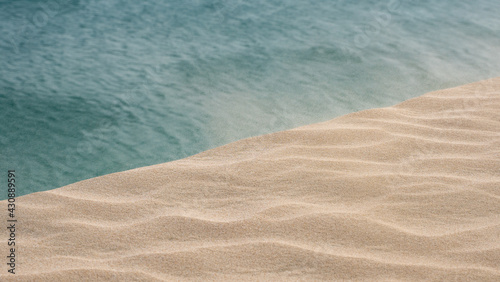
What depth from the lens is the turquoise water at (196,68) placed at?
225 centimetres

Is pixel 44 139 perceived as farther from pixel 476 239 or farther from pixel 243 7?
pixel 243 7

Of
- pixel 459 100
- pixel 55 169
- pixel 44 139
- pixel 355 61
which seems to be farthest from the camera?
pixel 355 61

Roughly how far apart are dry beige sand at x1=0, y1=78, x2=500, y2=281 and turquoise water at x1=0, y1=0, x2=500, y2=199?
1.21 ft

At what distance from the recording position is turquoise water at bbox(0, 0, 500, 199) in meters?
2.25

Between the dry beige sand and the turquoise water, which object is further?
the turquoise water

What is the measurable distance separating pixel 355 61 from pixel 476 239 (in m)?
1.89

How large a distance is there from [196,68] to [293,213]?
5.53 ft

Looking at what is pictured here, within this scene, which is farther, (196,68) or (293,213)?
(196,68)

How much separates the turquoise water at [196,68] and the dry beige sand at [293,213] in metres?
0.37

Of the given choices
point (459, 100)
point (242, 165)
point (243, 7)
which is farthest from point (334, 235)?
point (243, 7)

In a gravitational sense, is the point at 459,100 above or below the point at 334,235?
above

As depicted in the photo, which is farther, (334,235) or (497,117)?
(497,117)

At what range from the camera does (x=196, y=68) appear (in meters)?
2.95

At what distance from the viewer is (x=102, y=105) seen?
2545 millimetres
